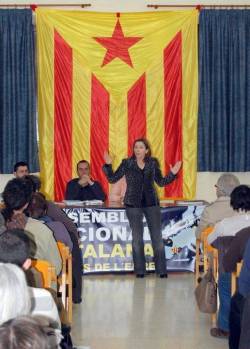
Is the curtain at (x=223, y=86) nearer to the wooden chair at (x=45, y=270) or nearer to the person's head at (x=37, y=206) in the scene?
the person's head at (x=37, y=206)

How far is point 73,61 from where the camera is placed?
8.88 metres

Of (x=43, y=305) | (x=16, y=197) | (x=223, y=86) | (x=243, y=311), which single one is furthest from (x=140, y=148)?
(x=43, y=305)

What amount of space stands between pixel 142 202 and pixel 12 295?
524 centimetres

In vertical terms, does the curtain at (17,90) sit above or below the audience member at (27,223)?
above

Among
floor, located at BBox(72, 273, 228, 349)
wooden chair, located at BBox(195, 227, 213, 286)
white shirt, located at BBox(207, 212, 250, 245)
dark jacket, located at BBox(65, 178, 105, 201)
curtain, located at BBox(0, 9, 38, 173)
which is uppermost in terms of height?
curtain, located at BBox(0, 9, 38, 173)

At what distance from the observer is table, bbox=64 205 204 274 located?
7363 millimetres

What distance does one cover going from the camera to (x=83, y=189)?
815 cm

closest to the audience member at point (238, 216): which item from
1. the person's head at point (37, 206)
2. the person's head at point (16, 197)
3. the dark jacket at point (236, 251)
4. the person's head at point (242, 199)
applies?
the person's head at point (242, 199)

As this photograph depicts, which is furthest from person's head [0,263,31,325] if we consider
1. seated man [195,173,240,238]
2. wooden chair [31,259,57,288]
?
seated man [195,173,240,238]

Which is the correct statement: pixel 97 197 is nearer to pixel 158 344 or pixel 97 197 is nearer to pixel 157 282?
pixel 157 282

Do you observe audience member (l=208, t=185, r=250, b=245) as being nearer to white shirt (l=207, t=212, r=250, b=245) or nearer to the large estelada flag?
white shirt (l=207, t=212, r=250, b=245)

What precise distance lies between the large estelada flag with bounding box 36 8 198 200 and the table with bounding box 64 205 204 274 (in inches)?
62.5

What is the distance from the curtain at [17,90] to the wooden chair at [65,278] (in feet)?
11.6

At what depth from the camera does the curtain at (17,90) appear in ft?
28.9
